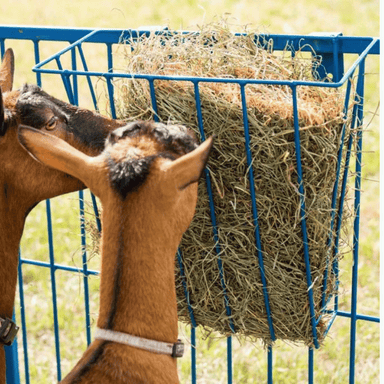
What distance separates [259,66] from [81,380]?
4.36 ft

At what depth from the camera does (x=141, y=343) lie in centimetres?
236

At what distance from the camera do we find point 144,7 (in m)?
10.3

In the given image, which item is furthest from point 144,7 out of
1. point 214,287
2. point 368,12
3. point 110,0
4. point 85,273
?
point 214,287

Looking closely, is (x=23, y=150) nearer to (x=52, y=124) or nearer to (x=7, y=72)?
(x=52, y=124)

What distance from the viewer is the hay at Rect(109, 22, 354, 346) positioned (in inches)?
98.4

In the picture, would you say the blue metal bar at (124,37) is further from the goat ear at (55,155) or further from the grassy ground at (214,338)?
the goat ear at (55,155)

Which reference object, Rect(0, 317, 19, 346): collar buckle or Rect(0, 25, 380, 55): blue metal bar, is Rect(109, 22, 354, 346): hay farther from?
Rect(0, 317, 19, 346): collar buckle

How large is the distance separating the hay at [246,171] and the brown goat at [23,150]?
0.52ft

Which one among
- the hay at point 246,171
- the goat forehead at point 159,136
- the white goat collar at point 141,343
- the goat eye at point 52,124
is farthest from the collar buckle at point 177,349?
the goat eye at point 52,124

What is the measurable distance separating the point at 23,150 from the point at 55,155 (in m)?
0.47

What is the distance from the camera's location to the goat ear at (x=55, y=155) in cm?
229

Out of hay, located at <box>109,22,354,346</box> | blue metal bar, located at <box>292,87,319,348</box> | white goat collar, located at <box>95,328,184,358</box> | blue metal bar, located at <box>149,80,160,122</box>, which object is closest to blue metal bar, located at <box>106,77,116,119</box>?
hay, located at <box>109,22,354,346</box>

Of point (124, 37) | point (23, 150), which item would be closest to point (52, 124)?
point (23, 150)

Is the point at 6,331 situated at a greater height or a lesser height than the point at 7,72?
lesser
